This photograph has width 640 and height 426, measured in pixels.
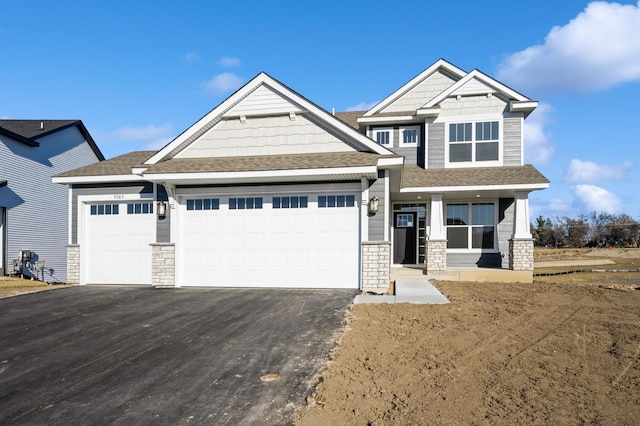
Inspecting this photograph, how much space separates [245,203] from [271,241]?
1332mm

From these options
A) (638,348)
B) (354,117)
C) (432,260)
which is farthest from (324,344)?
(354,117)

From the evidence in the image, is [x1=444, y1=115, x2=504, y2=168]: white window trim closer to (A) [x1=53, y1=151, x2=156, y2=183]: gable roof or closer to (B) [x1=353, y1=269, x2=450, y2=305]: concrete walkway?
(B) [x1=353, y1=269, x2=450, y2=305]: concrete walkway

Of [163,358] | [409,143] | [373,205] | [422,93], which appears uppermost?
[422,93]

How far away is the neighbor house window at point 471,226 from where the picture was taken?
48.2 feet

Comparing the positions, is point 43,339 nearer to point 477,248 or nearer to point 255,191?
point 255,191

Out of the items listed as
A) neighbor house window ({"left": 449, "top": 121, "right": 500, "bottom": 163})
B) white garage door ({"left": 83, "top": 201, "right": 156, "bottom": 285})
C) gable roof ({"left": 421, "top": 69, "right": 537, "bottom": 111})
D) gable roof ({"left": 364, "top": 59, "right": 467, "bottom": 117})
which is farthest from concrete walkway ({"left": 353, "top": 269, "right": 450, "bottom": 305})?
gable roof ({"left": 364, "top": 59, "right": 467, "bottom": 117})

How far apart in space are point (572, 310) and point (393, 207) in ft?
27.3

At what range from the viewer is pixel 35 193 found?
61.4 feet

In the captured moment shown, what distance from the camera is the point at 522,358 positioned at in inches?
193

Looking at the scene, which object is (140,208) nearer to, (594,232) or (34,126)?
(34,126)

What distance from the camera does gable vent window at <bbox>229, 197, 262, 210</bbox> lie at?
10820mm

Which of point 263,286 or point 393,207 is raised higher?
point 393,207

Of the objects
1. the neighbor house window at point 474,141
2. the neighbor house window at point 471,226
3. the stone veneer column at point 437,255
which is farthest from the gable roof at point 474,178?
the stone veneer column at point 437,255

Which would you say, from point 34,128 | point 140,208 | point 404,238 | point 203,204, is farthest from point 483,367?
point 34,128
